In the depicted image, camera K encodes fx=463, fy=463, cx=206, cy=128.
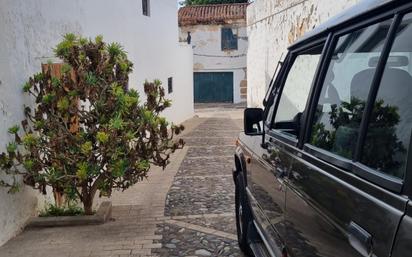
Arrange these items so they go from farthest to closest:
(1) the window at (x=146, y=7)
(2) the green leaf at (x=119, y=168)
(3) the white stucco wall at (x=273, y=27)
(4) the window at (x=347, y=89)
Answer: (1) the window at (x=146, y=7), (3) the white stucco wall at (x=273, y=27), (2) the green leaf at (x=119, y=168), (4) the window at (x=347, y=89)

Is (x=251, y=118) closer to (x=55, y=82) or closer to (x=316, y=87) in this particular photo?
(x=316, y=87)

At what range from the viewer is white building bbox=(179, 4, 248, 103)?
30.3 meters

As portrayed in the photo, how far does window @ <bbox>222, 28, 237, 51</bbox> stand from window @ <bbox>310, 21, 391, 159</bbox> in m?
28.5

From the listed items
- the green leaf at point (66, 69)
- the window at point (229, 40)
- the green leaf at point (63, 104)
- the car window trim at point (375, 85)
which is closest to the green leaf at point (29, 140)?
the green leaf at point (63, 104)

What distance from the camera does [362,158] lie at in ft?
6.27

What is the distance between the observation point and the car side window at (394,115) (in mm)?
1698

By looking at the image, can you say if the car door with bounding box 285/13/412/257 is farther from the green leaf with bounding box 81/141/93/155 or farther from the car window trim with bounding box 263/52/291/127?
the green leaf with bounding box 81/141/93/155

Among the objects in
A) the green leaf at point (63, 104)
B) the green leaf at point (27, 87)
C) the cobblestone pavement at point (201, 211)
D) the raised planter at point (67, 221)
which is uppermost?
the green leaf at point (27, 87)

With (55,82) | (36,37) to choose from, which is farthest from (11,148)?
(36,37)

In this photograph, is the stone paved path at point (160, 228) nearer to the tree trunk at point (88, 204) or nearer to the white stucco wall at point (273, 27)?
the tree trunk at point (88, 204)

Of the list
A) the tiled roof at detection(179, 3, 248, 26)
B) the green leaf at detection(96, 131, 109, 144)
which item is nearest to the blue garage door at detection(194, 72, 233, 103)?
the tiled roof at detection(179, 3, 248, 26)

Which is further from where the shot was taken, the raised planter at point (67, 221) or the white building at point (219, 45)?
the white building at point (219, 45)

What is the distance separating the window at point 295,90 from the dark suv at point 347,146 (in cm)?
1

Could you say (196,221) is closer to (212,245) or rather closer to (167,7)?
(212,245)
